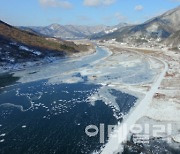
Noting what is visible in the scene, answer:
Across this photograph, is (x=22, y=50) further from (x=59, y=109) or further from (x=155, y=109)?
(x=155, y=109)

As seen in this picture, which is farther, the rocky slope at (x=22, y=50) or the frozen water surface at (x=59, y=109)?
the rocky slope at (x=22, y=50)

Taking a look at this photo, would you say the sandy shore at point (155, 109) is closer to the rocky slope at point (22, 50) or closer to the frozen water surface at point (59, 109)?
the frozen water surface at point (59, 109)

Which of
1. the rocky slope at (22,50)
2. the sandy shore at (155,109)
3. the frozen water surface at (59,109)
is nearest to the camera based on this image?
the frozen water surface at (59,109)

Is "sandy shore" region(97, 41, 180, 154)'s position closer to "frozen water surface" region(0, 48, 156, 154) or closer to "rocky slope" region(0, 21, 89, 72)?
"frozen water surface" region(0, 48, 156, 154)

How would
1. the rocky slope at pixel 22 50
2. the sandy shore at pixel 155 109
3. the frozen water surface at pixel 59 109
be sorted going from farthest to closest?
the rocky slope at pixel 22 50
the sandy shore at pixel 155 109
the frozen water surface at pixel 59 109

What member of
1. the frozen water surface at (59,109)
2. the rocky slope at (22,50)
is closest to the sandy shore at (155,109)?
→ the frozen water surface at (59,109)

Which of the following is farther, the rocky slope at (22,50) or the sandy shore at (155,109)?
the rocky slope at (22,50)

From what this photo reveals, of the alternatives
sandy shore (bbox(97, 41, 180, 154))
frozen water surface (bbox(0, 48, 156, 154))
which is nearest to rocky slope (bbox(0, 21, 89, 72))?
frozen water surface (bbox(0, 48, 156, 154))

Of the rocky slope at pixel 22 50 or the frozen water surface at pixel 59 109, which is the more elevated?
the rocky slope at pixel 22 50

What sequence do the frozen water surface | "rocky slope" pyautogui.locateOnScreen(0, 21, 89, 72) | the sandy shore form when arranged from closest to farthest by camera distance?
1. the frozen water surface
2. the sandy shore
3. "rocky slope" pyautogui.locateOnScreen(0, 21, 89, 72)

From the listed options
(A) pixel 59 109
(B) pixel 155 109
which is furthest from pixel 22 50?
(B) pixel 155 109

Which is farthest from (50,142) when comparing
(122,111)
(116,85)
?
(116,85)
